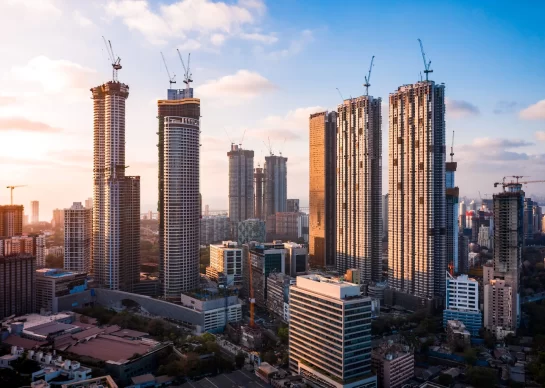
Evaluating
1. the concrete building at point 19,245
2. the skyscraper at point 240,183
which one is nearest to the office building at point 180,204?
the concrete building at point 19,245

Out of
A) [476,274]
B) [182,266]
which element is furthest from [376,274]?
[182,266]

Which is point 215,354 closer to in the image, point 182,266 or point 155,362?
point 155,362

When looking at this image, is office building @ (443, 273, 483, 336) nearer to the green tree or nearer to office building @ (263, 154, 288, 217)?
the green tree

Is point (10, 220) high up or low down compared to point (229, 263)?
up

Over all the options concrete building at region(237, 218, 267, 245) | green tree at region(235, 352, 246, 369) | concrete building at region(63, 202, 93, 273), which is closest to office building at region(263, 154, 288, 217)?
concrete building at region(237, 218, 267, 245)

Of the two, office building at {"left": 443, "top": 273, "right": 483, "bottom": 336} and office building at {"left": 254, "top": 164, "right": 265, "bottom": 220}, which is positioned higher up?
office building at {"left": 254, "top": 164, "right": 265, "bottom": 220}

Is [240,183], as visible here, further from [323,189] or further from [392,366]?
[392,366]

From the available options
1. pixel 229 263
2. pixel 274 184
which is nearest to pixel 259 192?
pixel 274 184
